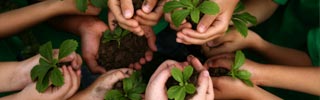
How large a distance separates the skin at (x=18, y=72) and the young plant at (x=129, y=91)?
14cm

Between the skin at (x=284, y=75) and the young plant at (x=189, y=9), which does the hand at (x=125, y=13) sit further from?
the skin at (x=284, y=75)

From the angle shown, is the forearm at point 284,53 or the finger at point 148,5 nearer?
the finger at point 148,5

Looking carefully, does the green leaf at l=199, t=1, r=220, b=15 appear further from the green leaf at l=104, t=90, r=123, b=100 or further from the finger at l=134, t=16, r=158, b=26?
the green leaf at l=104, t=90, r=123, b=100

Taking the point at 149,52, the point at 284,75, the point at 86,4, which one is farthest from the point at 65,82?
the point at 284,75

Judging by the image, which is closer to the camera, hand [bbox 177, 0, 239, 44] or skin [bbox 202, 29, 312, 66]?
hand [bbox 177, 0, 239, 44]

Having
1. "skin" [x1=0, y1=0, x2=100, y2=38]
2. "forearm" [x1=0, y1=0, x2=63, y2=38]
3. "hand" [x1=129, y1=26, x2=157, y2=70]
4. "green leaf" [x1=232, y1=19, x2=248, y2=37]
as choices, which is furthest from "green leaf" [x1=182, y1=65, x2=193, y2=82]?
"forearm" [x1=0, y1=0, x2=63, y2=38]

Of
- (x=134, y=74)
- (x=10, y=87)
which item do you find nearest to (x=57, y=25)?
(x=10, y=87)

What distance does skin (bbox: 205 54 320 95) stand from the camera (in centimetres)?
116

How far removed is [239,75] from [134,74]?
33 cm

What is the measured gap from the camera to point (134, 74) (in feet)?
3.80

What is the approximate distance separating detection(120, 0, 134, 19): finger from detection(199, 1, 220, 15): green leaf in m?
0.20

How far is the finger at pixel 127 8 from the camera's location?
104 centimetres

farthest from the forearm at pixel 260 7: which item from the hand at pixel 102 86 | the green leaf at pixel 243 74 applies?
the hand at pixel 102 86

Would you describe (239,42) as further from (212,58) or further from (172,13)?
(172,13)
